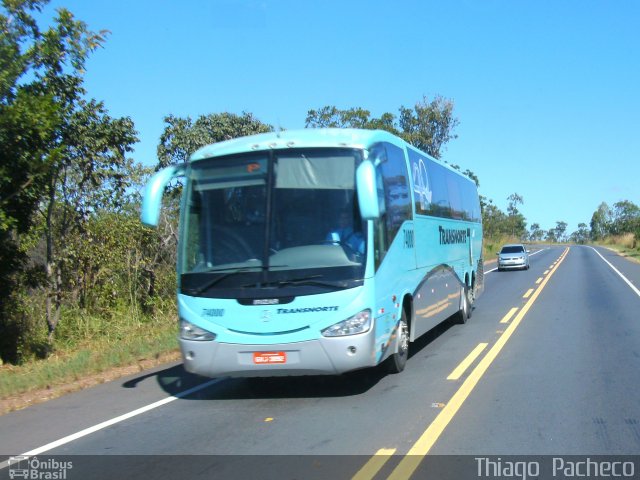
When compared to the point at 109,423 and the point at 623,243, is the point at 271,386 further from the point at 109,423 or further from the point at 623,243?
the point at 623,243

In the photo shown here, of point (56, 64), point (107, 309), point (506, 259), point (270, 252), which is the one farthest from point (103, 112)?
point (506, 259)

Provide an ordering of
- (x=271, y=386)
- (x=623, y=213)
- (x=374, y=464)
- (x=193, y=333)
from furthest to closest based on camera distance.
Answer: (x=623, y=213)
(x=271, y=386)
(x=193, y=333)
(x=374, y=464)

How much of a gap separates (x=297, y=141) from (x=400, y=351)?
3381 millimetres

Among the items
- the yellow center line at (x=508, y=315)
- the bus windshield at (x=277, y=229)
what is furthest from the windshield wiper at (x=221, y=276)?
the yellow center line at (x=508, y=315)

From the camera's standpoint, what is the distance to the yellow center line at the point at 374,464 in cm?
504

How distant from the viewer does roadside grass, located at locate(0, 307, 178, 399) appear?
9578mm

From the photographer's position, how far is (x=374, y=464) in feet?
17.3

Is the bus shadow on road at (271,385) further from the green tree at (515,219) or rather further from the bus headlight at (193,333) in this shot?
the green tree at (515,219)

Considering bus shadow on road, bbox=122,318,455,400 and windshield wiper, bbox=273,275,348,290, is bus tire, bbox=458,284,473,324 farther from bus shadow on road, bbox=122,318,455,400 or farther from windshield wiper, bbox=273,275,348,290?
windshield wiper, bbox=273,275,348,290

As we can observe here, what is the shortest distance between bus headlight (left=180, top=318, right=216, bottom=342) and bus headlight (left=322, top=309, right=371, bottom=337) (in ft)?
4.58

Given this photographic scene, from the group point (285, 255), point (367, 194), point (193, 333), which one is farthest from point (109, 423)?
point (367, 194)

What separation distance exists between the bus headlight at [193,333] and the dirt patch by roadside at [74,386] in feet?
7.86

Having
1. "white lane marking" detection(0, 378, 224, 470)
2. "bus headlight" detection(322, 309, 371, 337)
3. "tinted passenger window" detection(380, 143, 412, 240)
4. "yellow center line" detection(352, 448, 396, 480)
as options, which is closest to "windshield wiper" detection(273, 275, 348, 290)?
"bus headlight" detection(322, 309, 371, 337)

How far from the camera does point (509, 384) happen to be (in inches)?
318
